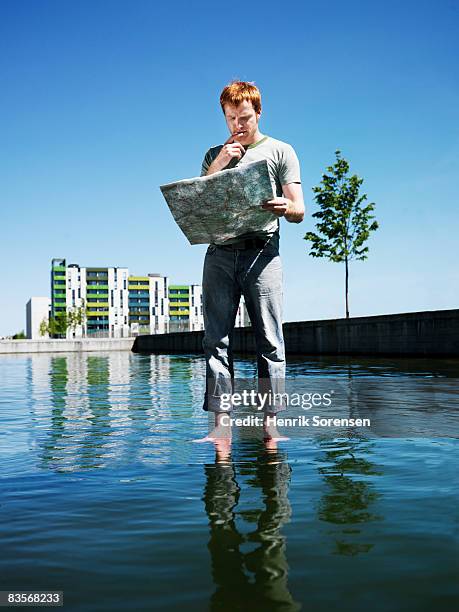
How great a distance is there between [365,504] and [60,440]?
2.60 meters

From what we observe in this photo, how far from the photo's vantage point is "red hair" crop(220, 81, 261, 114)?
358 centimetres

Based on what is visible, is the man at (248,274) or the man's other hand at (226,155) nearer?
the man's other hand at (226,155)

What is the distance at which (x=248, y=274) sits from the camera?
11.8 feet

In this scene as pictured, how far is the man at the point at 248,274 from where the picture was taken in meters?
3.58

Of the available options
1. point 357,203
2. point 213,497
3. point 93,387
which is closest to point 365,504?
point 213,497

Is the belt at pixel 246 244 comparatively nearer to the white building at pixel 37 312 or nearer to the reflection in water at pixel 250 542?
the reflection in water at pixel 250 542

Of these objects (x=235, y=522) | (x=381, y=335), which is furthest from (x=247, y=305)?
(x=381, y=335)

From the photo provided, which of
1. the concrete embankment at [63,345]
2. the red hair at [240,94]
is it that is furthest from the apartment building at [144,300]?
the red hair at [240,94]

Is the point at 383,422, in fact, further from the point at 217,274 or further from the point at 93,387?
the point at 93,387

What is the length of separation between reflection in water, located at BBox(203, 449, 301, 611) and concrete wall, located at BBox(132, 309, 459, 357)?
14.6 m

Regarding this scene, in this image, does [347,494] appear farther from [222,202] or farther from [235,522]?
[222,202]

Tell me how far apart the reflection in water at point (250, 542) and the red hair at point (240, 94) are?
2097 mm

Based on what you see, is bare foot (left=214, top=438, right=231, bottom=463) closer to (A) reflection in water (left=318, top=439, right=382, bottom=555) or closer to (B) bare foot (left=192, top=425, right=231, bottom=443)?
(B) bare foot (left=192, top=425, right=231, bottom=443)

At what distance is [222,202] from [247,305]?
69 centimetres
